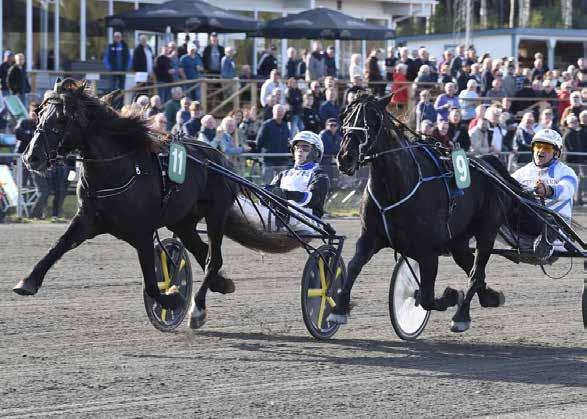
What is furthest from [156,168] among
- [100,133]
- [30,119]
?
[30,119]

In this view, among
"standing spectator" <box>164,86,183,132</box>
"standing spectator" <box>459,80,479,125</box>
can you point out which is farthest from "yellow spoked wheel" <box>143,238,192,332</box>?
"standing spectator" <box>459,80,479,125</box>

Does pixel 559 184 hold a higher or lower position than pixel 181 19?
lower

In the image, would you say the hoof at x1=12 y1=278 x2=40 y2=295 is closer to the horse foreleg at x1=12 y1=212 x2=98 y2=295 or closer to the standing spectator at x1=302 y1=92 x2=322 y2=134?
the horse foreleg at x1=12 y1=212 x2=98 y2=295

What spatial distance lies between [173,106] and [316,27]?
466cm

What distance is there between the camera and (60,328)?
8641 mm

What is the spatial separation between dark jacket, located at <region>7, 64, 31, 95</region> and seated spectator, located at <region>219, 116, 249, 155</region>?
3.15m

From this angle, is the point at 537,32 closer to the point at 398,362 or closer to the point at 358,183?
the point at 358,183

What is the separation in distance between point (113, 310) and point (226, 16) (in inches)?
475

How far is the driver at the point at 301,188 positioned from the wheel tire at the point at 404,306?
83cm

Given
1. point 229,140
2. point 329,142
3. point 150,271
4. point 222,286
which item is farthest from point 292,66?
point 150,271

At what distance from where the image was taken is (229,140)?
17047 millimetres

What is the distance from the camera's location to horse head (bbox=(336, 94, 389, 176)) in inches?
306

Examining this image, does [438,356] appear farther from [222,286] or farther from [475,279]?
[222,286]

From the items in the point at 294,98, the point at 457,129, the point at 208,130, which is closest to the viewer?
the point at 208,130
